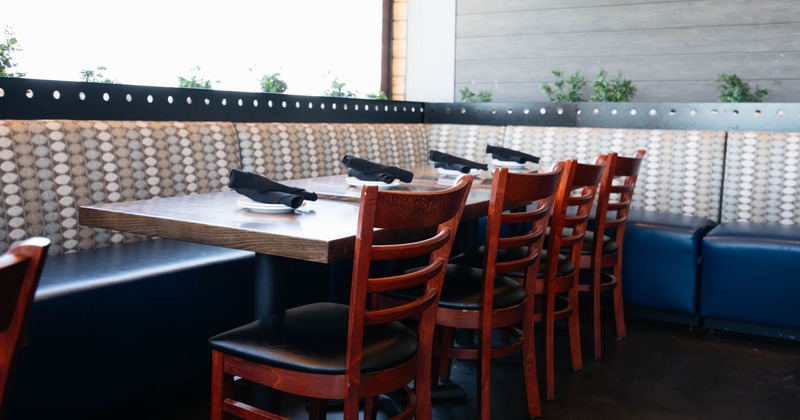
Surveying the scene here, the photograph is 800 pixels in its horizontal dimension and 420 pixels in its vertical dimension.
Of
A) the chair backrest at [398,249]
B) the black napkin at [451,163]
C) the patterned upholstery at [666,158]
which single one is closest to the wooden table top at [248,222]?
the chair backrest at [398,249]

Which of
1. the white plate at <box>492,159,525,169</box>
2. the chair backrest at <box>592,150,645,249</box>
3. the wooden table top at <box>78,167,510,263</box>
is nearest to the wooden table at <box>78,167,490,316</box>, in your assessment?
the wooden table top at <box>78,167,510,263</box>

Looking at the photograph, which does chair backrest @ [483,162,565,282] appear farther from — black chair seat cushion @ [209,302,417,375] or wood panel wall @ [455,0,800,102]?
wood panel wall @ [455,0,800,102]

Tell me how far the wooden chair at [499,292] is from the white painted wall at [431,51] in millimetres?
3654

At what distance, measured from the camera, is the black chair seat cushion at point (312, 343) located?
1.60 meters

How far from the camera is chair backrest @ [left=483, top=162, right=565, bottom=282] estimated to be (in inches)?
83.4

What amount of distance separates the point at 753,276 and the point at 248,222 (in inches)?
103

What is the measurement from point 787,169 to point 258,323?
321cm

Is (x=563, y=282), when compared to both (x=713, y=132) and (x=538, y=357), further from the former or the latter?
(x=713, y=132)

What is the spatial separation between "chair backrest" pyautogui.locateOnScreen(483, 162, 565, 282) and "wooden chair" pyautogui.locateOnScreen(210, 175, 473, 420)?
0.36 metres

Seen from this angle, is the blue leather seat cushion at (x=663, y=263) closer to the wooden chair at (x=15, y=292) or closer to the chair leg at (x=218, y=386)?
the chair leg at (x=218, y=386)

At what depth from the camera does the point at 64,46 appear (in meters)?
3.41

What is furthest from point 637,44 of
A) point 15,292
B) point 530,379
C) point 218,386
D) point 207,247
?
point 15,292

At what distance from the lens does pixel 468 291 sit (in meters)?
2.27

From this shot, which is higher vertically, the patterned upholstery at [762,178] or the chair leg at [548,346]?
the patterned upholstery at [762,178]
